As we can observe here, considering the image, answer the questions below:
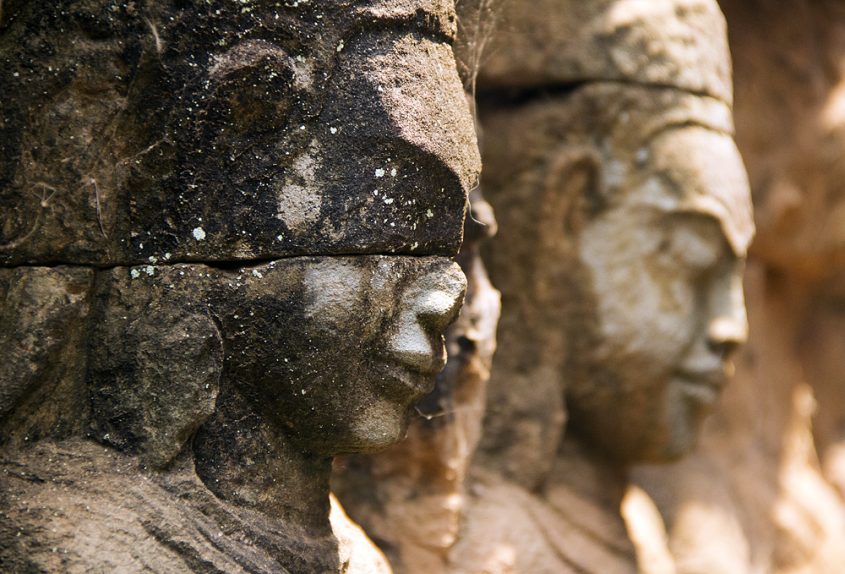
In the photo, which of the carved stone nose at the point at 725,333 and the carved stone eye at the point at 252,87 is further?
the carved stone nose at the point at 725,333

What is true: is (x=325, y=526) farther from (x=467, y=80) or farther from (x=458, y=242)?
(x=467, y=80)

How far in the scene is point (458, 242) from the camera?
→ 151 centimetres

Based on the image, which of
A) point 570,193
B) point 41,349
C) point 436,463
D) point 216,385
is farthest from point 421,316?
point 570,193

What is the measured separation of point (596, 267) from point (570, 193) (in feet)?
0.56

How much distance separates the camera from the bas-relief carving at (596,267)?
2.36 meters

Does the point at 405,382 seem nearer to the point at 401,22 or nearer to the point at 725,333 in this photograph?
the point at 401,22

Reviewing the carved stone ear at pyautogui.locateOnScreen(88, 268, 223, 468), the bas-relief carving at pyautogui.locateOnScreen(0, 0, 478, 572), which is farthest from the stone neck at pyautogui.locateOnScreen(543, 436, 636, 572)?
the carved stone ear at pyautogui.locateOnScreen(88, 268, 223, 468)

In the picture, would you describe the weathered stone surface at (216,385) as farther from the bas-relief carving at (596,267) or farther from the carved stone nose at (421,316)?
the bas-relief carving at (596,267)

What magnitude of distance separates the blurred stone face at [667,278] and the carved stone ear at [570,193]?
3cm

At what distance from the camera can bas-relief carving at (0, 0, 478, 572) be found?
132cm

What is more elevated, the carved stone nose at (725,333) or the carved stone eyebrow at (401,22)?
the carved stone eyebrow at (401,22)

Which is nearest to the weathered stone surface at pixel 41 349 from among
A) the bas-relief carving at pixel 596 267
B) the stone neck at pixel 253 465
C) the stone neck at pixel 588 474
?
the stone neck at pixel 253 465

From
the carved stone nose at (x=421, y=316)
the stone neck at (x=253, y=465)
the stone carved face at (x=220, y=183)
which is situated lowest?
the stone neck at (x=253, y=465)

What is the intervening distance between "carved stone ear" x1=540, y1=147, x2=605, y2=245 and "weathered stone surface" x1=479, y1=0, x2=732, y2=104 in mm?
161
